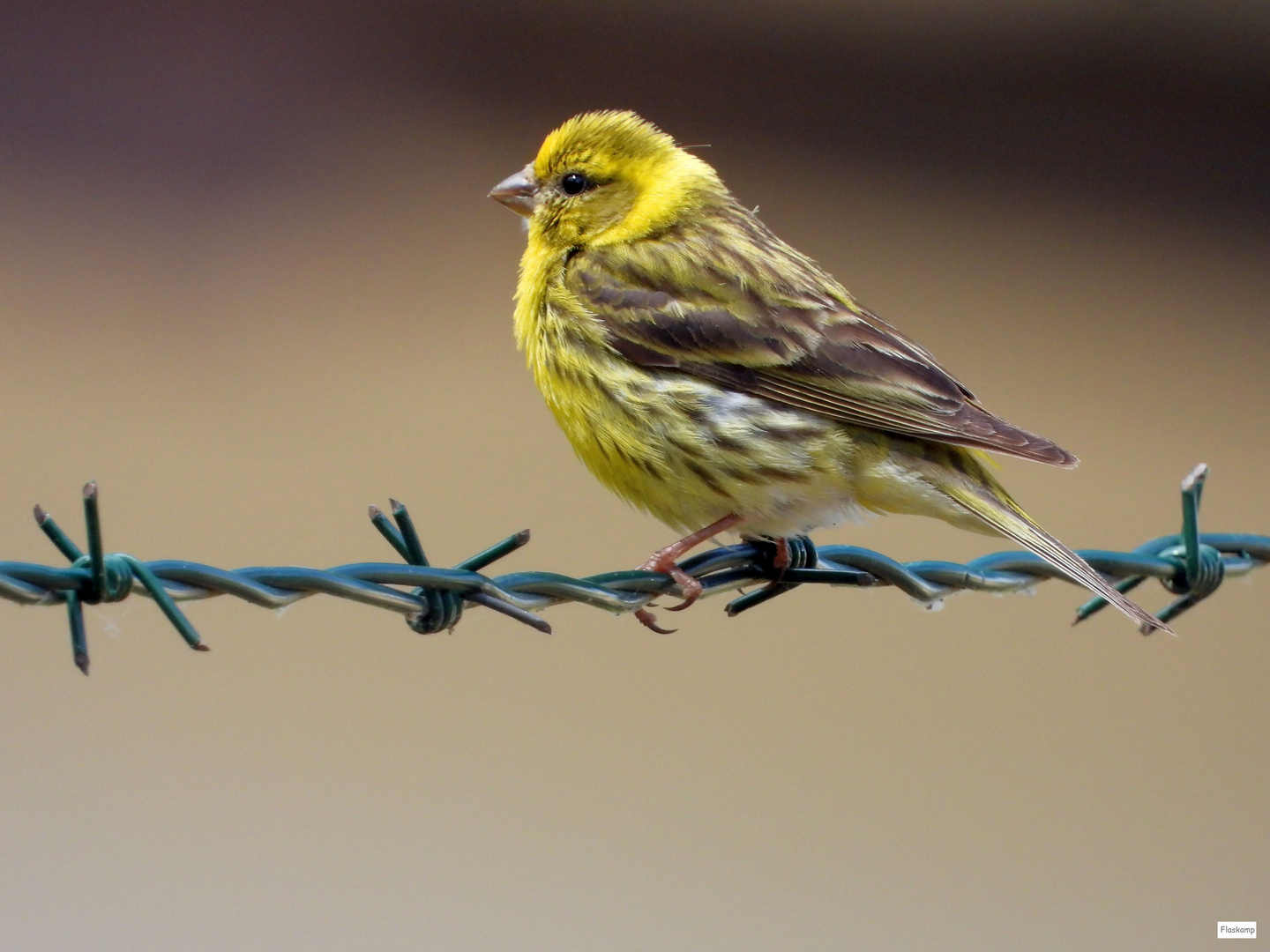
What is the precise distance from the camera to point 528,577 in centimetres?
259

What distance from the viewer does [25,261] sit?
6.13 meters

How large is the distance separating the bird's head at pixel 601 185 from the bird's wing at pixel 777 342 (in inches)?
9.9

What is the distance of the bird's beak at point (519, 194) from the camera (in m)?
4.16

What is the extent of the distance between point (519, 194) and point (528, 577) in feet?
6.21

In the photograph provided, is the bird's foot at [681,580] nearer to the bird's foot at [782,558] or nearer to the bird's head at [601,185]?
the bird's foot at [782,558]

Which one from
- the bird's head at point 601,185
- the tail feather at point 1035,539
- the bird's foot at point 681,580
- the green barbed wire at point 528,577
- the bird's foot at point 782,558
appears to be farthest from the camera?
the bird's head at point 601,185

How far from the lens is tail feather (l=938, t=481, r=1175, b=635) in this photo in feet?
9.53

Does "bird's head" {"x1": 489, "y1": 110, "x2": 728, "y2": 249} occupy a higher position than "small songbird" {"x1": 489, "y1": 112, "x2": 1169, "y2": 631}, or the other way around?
"bird's head" {"x1": 489, "y1": 110, "x2": 728, "y2": 249}

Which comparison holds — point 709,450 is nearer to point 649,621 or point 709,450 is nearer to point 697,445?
point 697,445

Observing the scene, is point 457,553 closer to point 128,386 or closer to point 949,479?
point 128,386

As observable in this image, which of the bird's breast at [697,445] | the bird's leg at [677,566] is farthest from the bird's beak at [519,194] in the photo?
the bird's leg at [677,566]

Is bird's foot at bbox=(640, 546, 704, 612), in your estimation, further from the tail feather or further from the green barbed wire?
the tail feather

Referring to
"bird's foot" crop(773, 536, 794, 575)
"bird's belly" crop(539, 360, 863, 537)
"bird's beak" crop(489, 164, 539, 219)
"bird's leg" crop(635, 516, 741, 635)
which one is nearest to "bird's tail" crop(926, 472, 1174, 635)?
"bird's belly" crop(539, 360, 863, 537)

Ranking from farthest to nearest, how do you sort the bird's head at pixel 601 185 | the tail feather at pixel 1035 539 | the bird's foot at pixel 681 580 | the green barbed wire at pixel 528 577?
1. the bird's head at pixel 601 185
2. the bird's foot at pixel 681 580
3. the tail feather at pixel 1035 539
4. the green barbed wire at pixel 528 577
